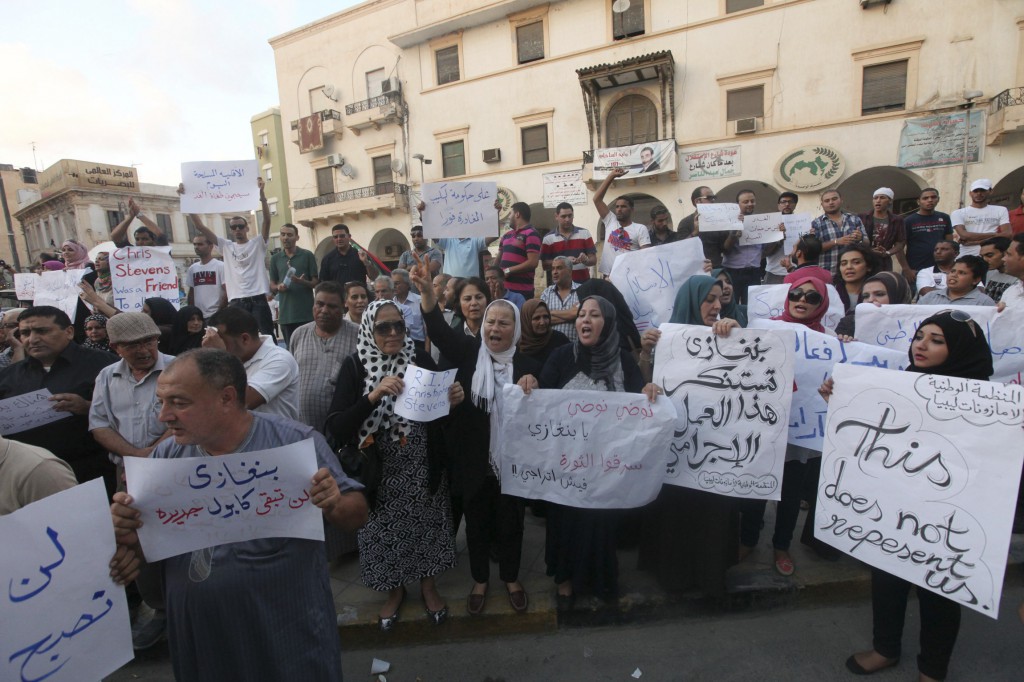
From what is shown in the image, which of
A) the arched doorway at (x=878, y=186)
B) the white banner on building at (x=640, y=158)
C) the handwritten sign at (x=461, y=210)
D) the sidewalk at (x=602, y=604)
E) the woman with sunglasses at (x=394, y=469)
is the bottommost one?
the sidewalk at (x=602, y=604)

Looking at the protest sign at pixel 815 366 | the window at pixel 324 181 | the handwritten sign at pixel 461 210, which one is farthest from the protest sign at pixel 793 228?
the window at pixel 324 181

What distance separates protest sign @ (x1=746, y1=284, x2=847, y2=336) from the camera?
13.1 ft

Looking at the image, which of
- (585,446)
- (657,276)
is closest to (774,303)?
(657,276)

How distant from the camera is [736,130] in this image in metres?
16.1

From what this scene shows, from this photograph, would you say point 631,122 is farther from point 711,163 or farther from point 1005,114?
point 1005,114

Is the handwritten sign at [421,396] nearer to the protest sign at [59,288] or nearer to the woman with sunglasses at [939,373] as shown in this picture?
the woman with sunglasses at [939,373]

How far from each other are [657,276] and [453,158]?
18674mm

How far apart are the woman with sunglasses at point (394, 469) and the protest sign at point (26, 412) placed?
1660mm

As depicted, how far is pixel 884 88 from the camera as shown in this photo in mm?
14625

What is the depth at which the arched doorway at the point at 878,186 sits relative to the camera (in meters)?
15.6

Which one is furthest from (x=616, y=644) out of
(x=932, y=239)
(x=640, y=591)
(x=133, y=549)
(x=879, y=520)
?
(x=932, y=239)

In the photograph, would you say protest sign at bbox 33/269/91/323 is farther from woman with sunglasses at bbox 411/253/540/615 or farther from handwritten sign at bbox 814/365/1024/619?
handwritten sign at bbox 814/365/1024/619

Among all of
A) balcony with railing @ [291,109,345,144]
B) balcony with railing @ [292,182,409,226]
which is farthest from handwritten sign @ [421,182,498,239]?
balcony with railing @ [291,109,345,144]

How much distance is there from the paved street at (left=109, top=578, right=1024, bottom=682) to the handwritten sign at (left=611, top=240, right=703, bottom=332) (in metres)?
2.27
